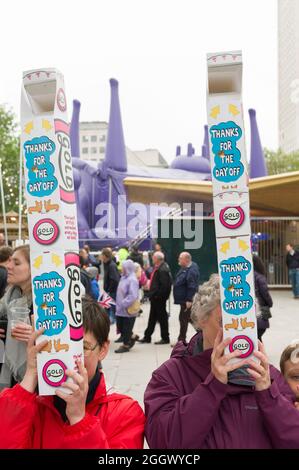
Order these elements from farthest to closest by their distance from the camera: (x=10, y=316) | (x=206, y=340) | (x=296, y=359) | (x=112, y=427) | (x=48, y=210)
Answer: (x=10, y=316)
(x=296, y=359)
(x=206, y=340)
(x=112, y=427)
(x=48, y=210)

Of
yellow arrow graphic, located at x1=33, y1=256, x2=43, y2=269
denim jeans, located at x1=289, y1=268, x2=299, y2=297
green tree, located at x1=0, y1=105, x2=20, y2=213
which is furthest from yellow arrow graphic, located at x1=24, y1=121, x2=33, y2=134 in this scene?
green tree, located at x1=0, y1=105, x2=20, y2=213

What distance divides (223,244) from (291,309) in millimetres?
12733

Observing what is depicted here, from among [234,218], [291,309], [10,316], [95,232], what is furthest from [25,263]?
[95,232]

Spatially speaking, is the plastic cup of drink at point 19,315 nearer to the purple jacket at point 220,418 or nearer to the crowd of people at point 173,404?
the crowd of people at point 173,404

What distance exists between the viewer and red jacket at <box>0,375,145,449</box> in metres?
1.59

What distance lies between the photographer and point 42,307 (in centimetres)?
166

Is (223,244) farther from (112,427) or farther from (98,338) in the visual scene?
(112,427)

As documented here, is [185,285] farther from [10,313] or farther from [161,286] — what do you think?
[10,313]

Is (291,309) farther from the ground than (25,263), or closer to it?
closer to it

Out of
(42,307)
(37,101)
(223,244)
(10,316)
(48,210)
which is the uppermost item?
(37,101)

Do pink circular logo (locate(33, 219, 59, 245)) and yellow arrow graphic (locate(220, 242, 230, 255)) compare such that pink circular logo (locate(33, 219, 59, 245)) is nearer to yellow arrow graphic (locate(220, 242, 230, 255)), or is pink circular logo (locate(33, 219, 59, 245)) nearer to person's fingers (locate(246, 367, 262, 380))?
yellow arrow graphic (locate(220, 242, 230, 255))

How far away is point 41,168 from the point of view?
1667 millimetres

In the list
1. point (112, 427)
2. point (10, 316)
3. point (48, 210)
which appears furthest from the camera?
point (10, 316)

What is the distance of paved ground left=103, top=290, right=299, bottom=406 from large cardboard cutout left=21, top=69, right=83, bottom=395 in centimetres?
407
